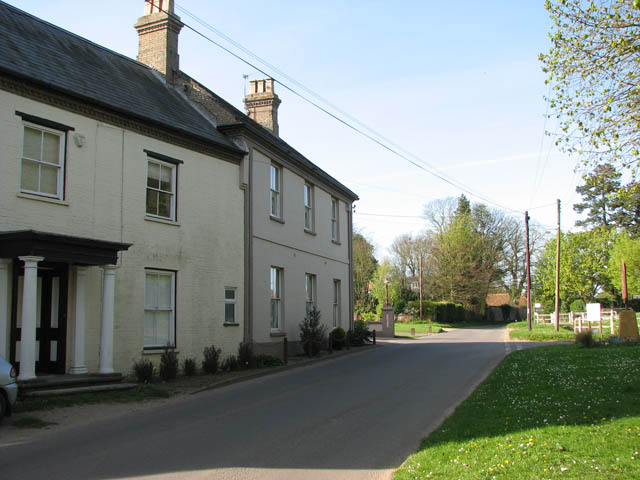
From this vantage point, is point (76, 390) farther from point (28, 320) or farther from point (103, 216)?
point (103, 216)

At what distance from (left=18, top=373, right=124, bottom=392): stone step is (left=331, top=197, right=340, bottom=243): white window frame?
16.0m

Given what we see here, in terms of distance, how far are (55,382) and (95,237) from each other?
348 centimetres

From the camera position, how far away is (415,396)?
1236 cm

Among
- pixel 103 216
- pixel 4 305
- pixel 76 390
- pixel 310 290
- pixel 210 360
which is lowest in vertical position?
pixel 76 390

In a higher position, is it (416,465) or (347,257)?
(347,257)

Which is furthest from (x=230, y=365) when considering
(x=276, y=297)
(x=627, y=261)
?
(x=627, y=261)

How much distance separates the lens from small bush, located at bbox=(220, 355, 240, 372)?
16984 mm

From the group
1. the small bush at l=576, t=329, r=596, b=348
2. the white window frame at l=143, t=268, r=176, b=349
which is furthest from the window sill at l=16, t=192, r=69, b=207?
the small bush at l=576, t=329, r=596, b=348

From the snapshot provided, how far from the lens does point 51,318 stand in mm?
13148

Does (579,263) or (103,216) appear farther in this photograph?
(579,263)

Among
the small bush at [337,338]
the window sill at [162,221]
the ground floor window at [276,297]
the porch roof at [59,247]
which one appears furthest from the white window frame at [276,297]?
the porch roof at [59,247]

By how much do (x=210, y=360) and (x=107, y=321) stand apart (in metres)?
3.90

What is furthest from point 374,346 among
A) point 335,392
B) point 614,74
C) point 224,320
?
point 614,74

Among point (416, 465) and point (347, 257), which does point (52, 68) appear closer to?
point (416, 465)
